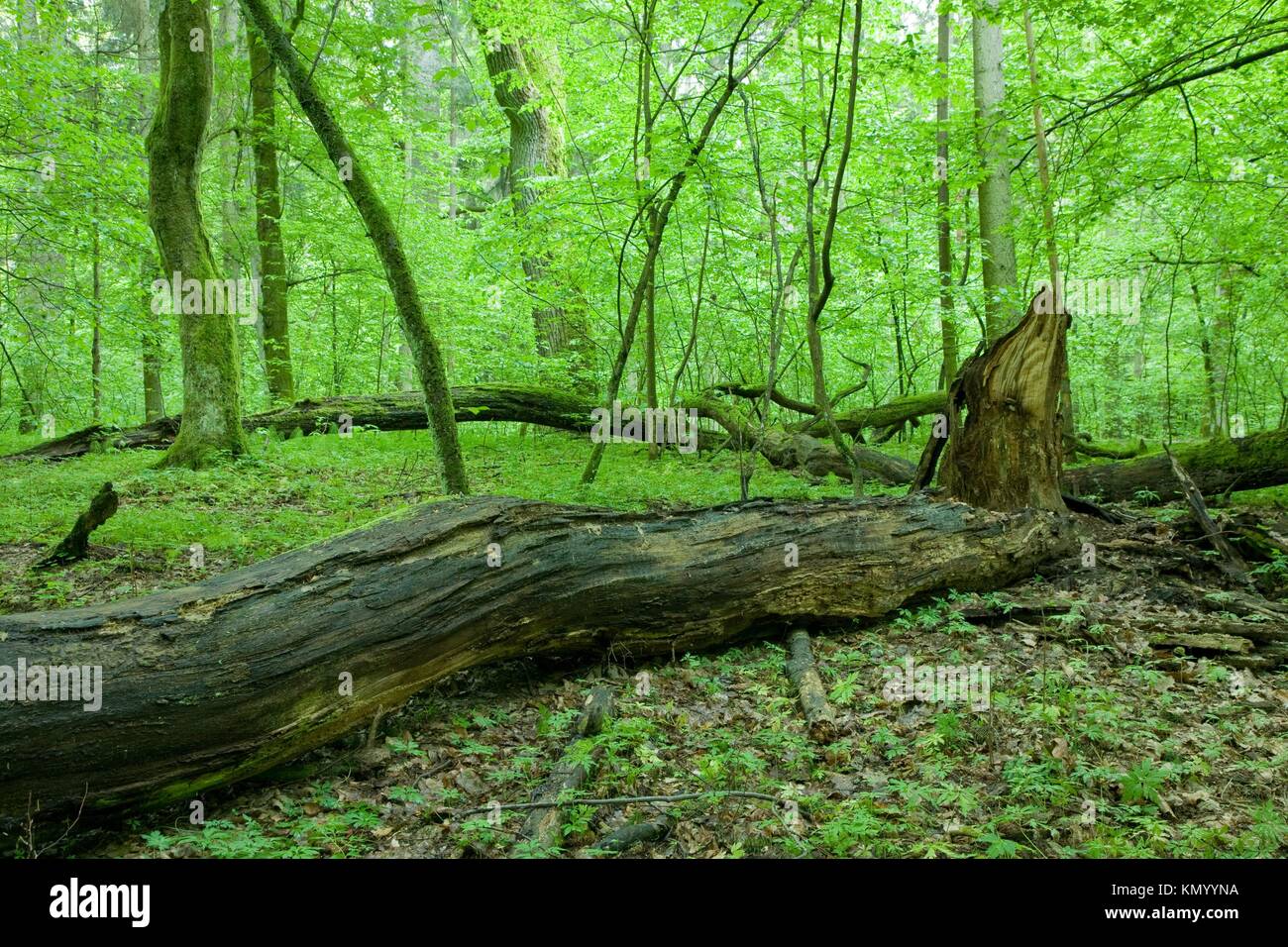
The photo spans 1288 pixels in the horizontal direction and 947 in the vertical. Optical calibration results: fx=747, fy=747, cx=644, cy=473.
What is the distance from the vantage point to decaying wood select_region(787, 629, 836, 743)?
3.86 meters

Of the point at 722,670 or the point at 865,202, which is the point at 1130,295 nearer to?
the point at 865,202

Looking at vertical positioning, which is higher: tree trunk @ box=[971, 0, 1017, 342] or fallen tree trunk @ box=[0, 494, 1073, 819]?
tree trunk @ box=[971, 0, 1017, 342]

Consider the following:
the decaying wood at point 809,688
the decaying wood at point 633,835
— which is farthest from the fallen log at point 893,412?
the decaying wood at point 633,835

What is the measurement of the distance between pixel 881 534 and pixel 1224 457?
5244 millimetres

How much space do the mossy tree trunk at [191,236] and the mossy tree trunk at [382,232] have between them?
11.1ft

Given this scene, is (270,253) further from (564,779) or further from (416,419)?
(564,779)

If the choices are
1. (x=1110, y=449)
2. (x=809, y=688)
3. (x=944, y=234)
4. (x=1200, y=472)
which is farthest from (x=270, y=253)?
(x=1200, y=472)

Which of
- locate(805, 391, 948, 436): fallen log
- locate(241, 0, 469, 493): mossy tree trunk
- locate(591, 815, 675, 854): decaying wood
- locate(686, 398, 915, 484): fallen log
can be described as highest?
locate(241, 0, 469, 493): mossy tree trunk

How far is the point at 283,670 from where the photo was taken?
3254mm

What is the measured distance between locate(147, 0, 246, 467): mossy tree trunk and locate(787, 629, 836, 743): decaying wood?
25.8ft

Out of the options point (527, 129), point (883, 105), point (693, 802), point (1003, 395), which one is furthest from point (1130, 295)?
point (693, 802)

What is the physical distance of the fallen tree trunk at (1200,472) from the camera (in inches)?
306

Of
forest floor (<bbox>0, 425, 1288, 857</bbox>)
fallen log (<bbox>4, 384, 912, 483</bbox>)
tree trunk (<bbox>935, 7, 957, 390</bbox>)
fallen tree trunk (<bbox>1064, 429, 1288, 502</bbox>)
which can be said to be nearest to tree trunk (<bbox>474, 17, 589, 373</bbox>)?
fallen log (<bbox>4, 384, 912, 483</bbox>)

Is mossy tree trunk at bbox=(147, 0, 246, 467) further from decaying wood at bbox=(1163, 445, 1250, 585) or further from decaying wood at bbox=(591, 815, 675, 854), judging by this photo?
decaying wood at bbox=(1163, 445, 1250, 585)
